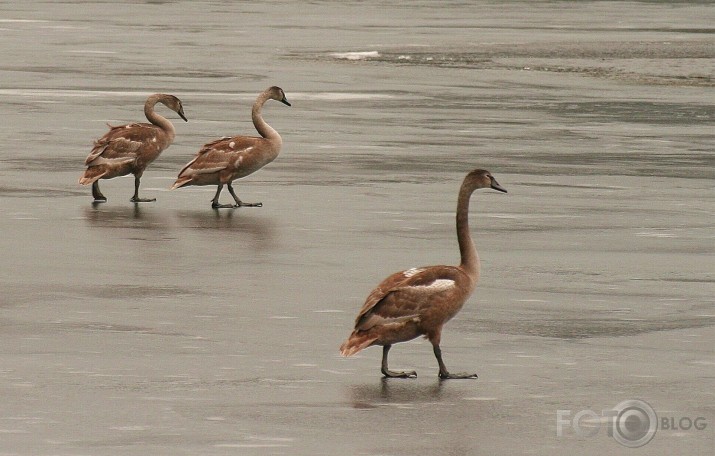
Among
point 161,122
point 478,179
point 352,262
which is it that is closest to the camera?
point 478,179

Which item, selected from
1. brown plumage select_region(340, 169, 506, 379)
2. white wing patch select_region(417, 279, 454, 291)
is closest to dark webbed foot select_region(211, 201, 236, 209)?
brown plumage select_region(340, 169, 506, 379)

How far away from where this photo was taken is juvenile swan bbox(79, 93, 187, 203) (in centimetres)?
1819

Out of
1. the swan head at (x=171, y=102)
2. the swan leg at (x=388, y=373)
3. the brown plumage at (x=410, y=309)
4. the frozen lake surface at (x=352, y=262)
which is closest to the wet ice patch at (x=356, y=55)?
the frozen lake surface at (x=352, y=262)

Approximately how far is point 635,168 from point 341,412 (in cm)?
1202

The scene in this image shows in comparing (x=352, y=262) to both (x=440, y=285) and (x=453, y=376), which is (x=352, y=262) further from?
(x=453, y=376)

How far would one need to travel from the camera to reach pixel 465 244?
1105 cm

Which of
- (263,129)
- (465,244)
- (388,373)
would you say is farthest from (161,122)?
(388,373)

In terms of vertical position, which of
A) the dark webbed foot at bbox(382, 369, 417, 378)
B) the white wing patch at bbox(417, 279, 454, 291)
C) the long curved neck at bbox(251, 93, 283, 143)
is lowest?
the long curved neck at bbox(251, 93, 283, 143)

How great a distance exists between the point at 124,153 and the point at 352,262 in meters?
4.28

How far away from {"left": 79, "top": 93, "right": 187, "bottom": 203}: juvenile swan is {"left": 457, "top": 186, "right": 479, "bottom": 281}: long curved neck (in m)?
7.39

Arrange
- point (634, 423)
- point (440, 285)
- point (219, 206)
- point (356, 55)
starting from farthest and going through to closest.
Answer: point (356, 55), point (219, 206), point (440, 285), point (634, 423)

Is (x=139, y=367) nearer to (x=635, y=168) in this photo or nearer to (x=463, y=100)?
(x=635, y=168)

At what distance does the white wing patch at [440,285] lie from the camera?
10.6 meters

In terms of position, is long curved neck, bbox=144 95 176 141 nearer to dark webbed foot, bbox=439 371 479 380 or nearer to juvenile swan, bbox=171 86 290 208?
juvenile swan, bbox=171 86 290 208
